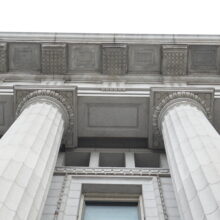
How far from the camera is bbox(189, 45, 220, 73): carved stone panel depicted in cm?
2012

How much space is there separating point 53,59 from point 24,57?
150 cm

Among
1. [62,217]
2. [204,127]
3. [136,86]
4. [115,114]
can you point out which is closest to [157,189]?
[204,127]

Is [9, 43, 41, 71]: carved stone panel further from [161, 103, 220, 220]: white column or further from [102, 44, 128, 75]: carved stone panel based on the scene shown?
[161, 103, 220, 220]: white column

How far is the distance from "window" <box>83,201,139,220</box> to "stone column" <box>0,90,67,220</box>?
1.96 m

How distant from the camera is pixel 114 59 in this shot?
2005cm

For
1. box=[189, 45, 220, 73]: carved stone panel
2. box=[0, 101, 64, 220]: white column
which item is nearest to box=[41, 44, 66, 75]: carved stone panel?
box=[0, 101, 64, 220]: white column

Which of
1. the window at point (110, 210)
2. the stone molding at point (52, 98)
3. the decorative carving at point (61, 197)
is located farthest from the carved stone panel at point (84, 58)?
the window at point (110, 210)

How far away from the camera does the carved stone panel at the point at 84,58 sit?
20172 millimetres

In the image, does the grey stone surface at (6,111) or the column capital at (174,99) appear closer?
the column capital at (174,99)

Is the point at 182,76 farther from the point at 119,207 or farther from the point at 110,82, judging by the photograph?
the point at 119,207

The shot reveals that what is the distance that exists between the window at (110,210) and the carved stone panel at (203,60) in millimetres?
8673

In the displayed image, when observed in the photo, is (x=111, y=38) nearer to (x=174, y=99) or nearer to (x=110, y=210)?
(x=174, y=99)

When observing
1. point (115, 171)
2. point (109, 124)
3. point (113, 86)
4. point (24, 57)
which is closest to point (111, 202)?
point (115, 171)

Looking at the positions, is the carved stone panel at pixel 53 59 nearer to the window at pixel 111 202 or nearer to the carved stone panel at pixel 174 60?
the carved stone panel at pixel 174 60
